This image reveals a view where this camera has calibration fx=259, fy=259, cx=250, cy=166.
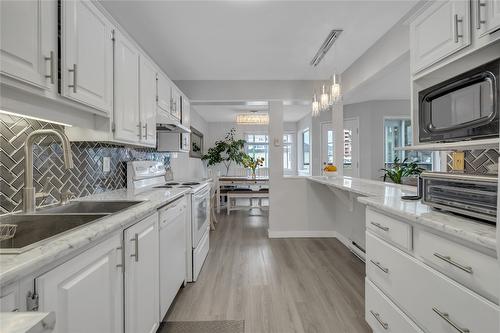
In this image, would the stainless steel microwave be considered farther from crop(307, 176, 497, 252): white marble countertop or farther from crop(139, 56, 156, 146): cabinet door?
crop(139, 56, 156, 146): cabinet door

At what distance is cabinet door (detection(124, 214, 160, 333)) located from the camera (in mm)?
1254

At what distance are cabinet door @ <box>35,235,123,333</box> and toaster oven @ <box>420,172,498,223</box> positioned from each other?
1447mm

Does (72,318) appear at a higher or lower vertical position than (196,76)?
lower

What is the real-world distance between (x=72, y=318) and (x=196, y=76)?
3.51 m

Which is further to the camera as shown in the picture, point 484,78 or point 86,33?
point 86,33

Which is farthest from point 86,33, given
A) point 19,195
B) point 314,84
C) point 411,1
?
point 314,84

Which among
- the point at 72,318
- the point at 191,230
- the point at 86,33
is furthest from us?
the point at 191,230

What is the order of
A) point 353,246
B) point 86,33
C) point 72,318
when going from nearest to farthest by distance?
point 72,318 → point 86,33 → point 353,246

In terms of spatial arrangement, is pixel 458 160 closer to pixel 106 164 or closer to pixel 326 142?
pixel 106 164

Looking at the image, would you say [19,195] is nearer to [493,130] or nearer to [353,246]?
[493,130]

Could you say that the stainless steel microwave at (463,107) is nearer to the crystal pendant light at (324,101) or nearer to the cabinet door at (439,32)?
the cabinet door at (439,32)

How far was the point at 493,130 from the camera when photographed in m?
1.06

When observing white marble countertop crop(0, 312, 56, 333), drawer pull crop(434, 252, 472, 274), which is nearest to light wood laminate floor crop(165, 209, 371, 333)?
drawer pull crop(434, 252, 472, 274)

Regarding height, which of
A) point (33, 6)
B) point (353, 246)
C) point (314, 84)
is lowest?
point (353, 246)
